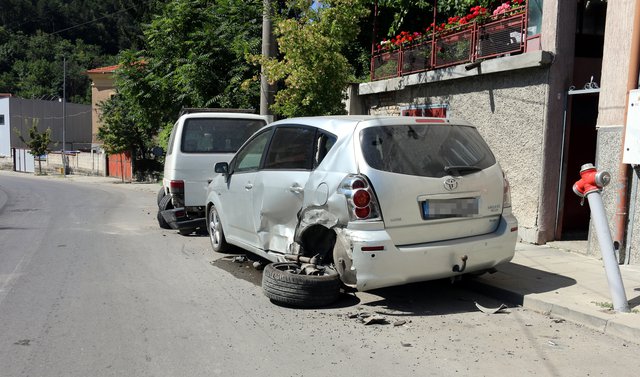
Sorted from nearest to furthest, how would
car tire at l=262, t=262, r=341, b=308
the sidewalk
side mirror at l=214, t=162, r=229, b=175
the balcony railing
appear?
1. the sidewalk
2. car tire at l=262, t=262, r=341, b=308
3. side mirror at l=214, t=162, r=229, b=175
4. the balcony railing

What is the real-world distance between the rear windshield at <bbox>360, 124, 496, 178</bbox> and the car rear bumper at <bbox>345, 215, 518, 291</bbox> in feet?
2.17

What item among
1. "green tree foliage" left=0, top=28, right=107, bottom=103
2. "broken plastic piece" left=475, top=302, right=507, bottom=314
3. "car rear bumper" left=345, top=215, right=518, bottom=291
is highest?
"green tree foliage" left=0, top=28, right=107, bottom=103

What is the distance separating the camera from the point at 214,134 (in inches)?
379

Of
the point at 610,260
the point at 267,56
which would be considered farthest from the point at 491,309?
the point at 267,56

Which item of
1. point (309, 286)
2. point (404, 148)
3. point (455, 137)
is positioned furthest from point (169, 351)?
point (455, 137)

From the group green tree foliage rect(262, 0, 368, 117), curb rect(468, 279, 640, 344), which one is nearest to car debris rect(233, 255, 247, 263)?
curb rect(468, 279, 640, 344)

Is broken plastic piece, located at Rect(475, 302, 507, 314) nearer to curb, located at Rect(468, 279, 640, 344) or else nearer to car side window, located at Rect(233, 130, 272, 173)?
curb, located at Rect(468, 279, 640, 344)

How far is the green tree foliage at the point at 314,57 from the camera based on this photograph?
10.6 m

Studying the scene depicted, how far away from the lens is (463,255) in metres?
5.29

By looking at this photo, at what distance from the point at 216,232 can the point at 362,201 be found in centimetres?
375

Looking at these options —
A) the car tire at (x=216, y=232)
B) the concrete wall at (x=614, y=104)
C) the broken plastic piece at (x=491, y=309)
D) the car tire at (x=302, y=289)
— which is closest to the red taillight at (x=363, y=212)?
the car tire at (x=302, y=289)

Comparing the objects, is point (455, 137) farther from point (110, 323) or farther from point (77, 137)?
point (77, 137)

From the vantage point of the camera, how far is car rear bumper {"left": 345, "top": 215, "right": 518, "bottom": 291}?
4.94 metres

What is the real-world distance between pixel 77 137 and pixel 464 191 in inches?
2917
